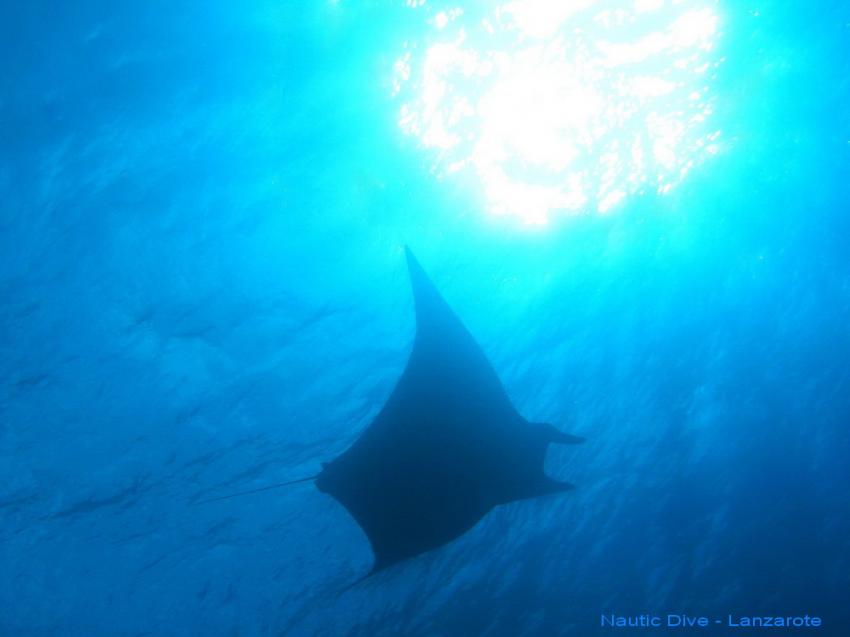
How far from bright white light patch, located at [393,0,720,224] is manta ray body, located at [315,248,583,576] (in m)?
2.83

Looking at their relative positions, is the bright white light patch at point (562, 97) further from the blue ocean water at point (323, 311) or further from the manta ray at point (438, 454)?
the manta ray at point (438, 454)

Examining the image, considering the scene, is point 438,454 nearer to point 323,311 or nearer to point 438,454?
point 438,454

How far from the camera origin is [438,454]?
664cm

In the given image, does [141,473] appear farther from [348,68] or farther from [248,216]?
[348,68]

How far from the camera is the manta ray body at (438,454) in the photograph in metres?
5.74

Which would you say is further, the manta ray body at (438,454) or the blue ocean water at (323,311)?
the blue ocean water at (323,311)

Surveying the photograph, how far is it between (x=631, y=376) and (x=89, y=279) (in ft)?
30.6

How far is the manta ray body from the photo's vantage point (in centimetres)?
574

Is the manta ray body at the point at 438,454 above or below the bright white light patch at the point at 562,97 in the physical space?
below

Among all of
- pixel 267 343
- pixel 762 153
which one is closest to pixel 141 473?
pixel 267 343

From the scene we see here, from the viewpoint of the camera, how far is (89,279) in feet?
22.3

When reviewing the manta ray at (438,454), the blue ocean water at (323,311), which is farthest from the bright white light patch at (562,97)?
the manta ray at (438,454)

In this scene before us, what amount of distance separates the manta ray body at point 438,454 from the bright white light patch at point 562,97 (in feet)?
9.29

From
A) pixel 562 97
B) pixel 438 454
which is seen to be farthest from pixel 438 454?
pixel 562 97
